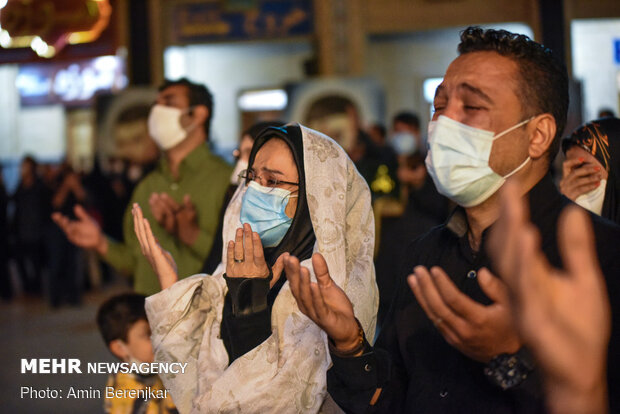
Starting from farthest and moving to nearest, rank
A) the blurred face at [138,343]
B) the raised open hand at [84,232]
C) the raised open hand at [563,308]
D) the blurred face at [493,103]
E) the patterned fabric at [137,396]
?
the raised open hand at [84,232] < the blurred face at [138,343] < the patterned fabric at [137,396] < the blurred face at [493,103] < the raised open hand at [563,308]

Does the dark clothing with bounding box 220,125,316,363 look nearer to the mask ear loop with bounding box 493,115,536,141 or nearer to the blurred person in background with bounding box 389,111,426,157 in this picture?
the mask ear loop with bounding box 493,115,536,141

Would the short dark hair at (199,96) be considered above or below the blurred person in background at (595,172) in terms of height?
above

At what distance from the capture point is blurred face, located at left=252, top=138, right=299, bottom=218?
2.15 m

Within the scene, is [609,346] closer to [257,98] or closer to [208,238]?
[208,238]

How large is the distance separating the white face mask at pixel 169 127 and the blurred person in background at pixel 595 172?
1.99m

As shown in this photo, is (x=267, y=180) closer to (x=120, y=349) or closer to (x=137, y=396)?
(x=137, y=396)

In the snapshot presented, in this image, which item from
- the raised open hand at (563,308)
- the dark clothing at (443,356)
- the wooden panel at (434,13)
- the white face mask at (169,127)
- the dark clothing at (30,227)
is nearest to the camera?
the raised open hand at (563,308)

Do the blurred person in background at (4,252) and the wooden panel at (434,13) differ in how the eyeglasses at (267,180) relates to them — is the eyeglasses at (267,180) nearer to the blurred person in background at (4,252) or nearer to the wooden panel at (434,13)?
the blurred person in background at (4,252)

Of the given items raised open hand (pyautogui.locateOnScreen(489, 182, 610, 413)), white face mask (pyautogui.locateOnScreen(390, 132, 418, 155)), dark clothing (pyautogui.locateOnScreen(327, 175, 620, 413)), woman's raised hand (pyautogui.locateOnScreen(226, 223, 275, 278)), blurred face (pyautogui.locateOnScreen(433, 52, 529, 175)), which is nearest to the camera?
raised open hand (pyautogui.locateOnScreen(489, 182, 610, 413))

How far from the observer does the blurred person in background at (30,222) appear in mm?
8750

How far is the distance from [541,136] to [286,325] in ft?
2.71

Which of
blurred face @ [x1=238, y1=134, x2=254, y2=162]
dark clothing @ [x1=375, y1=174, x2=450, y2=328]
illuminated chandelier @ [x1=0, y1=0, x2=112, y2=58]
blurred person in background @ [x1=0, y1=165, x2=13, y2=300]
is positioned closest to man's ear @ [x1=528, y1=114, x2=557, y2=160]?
dark clothing @ [x1=375, y1=174, x2=450, y2=328]

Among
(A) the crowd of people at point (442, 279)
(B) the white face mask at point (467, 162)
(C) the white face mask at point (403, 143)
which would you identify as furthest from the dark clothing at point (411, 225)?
(C) the white face mask at point (403, 143)

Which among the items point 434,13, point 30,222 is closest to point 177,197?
point 30,222
